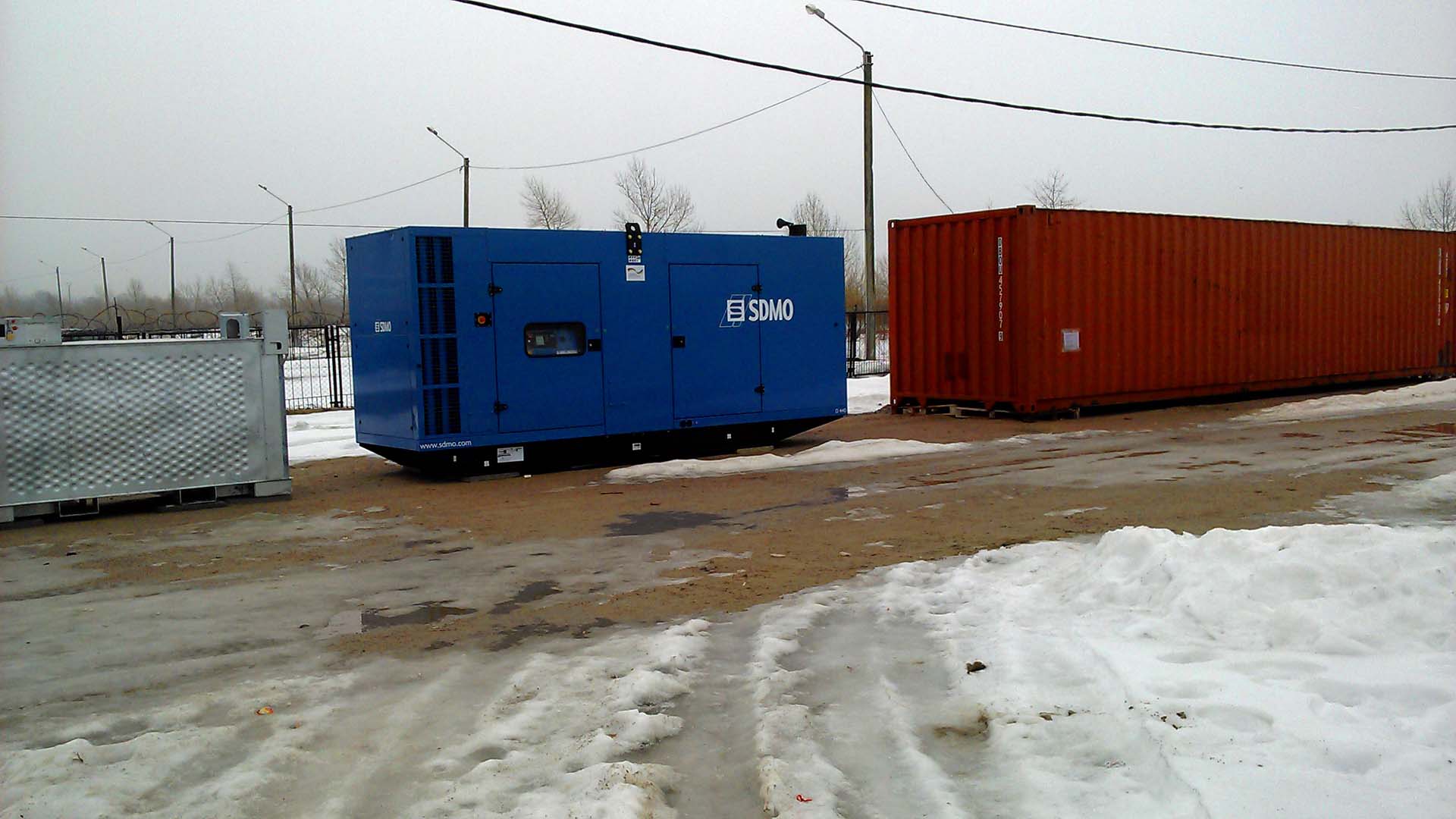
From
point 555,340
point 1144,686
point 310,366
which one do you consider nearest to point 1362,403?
point 555,340

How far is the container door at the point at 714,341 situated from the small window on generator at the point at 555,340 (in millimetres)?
1282

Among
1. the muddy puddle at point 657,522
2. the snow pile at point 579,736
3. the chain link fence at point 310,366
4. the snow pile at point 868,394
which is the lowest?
the snow pile at point 579,736

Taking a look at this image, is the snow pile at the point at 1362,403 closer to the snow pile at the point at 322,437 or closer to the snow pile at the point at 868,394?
the snow pile at the point at 868,394

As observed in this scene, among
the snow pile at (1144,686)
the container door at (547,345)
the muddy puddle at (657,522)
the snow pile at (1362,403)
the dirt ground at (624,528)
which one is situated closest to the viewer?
the snow pile at (1144,686)

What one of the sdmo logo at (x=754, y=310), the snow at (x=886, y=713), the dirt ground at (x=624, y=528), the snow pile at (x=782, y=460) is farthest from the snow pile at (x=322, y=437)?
the snow at (x=886, y=713)

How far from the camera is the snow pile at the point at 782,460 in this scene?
13195 mm

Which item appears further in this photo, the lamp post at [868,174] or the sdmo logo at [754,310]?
the lamp post at [868,174]

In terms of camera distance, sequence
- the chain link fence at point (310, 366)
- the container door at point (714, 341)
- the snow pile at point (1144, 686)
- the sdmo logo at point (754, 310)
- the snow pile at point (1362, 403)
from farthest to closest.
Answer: the chain link fence at point (310, 366), the snow pile at point (1362, 403), the sdmo logo at point (754, 310), the container door at point (714, 341), the snow pile at point (1144, 686)

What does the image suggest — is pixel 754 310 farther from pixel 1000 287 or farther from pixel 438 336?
pixel 1000 287

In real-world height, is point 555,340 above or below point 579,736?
above

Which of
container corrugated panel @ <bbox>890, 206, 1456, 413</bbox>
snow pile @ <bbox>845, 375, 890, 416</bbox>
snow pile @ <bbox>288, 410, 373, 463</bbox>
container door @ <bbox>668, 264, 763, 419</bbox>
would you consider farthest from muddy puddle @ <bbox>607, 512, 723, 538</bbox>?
snow pile @ <bbox>845, 375, 890, 416</bbox>

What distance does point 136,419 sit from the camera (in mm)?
10961

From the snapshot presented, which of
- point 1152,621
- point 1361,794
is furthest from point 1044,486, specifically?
point 1361,794

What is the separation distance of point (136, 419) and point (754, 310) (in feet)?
24.3
